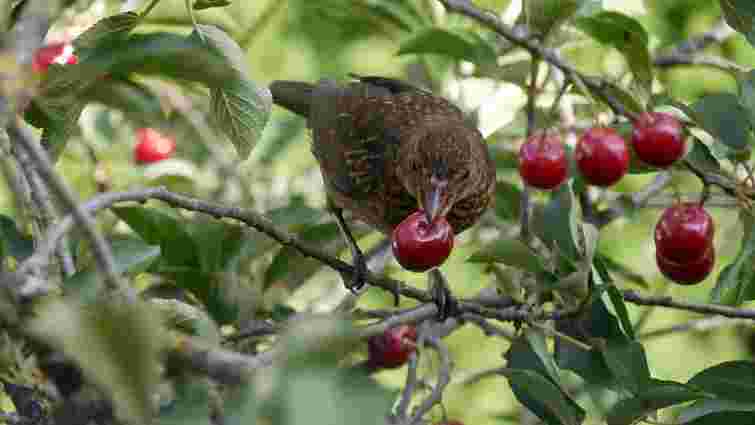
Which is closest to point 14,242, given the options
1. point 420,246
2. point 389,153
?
point 420,246

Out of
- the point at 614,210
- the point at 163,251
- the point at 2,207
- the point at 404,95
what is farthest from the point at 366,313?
the point at 2,207

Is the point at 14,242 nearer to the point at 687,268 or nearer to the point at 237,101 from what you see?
the point at 237,101

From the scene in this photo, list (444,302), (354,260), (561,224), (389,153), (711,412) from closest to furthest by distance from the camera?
(711,412), (561,224), (444,302), (354,260), (389,153)

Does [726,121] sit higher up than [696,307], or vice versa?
[726,121]

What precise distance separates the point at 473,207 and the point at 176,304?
1.75 m

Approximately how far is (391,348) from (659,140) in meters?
1.04

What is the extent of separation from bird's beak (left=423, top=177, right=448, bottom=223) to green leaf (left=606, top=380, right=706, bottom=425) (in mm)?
943

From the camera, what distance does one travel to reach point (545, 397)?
6.45 feet

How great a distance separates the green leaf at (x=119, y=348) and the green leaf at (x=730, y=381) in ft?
4.53

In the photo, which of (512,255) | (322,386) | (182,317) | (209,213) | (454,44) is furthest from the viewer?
(454,44)

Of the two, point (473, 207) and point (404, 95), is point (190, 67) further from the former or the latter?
point (404, 95)

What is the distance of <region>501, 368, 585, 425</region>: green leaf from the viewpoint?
1947 millimetres

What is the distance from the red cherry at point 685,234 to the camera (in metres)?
2.52

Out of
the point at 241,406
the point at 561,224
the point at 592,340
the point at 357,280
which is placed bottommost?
the point at 357,280
